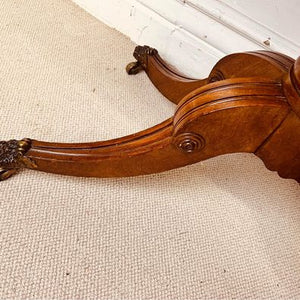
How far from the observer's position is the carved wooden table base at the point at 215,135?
0.48 metres

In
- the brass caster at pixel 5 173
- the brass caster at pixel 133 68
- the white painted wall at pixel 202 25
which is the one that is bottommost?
the brass caster at pixel 5 173

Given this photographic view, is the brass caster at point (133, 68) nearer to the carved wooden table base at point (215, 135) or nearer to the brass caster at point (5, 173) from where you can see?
the carved wooden table base at point (215, 135)

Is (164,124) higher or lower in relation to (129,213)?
higher

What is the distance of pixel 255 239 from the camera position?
2.33 feet

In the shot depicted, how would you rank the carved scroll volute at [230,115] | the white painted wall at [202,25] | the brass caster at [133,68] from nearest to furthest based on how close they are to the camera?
the carved scroll volute at [230,115] < the white painted wall at [202,25] < the brass caster at [133,68]

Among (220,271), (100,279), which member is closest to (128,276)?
(100,279)

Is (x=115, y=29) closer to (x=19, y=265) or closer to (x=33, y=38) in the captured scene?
(x=33, y=38)

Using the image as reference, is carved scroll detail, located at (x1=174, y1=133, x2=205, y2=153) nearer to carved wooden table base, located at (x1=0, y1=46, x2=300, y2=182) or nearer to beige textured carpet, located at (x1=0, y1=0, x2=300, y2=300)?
carved wooden table base, located at (x1=0, y1=46, x2=300, y2=182)

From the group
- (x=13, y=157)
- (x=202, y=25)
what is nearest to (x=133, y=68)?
(x=202, y=25)

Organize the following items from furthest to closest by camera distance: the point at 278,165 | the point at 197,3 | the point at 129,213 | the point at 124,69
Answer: the point at 124,69
the point at 197,3
the point at 129,213
the point at 278,165

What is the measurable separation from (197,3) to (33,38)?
0.41 m

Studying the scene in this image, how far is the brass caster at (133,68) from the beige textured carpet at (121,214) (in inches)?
0.7

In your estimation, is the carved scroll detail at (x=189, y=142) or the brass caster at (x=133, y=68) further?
the brass caster at (x=133, y=68)

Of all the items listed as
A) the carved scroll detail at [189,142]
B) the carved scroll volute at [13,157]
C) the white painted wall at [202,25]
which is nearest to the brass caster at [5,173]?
the carved scroll volute at [13,157]
